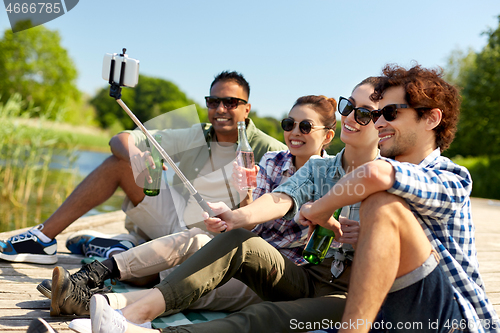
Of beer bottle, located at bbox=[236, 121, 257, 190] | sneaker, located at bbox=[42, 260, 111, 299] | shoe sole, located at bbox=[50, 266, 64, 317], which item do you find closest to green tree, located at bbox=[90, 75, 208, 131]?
beer bottle, located at bbox=[236, 121, 257, 190]

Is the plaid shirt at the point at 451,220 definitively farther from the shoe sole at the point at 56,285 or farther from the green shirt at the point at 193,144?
the green shirt at the point at 193,144

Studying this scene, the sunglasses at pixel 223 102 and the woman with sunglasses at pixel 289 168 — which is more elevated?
the sunglasses at pixel 223 102

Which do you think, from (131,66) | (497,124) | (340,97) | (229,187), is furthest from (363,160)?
(497,124)

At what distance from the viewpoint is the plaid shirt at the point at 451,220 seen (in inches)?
64.7

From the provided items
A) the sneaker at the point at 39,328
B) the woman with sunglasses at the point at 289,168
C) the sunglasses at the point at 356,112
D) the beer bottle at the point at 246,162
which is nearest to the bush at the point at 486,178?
the woman with sunglasses at the point at 289,168

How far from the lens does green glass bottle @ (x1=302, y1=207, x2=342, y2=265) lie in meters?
2.19

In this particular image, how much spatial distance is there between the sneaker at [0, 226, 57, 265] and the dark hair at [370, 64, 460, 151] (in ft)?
8.77

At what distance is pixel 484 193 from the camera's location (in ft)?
58.1

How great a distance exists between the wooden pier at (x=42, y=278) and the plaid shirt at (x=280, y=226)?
1192mm

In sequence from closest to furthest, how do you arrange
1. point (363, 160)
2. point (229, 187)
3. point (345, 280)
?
point (345, 280) → point (363, 160) → point (229, 187)

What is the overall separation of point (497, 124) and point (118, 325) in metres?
22.3

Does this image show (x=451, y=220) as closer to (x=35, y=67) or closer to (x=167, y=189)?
(x=167, y=189)

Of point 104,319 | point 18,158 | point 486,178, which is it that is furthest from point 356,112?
point 486,178

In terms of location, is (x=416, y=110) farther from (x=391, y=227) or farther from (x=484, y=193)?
(x=484, y=193)
